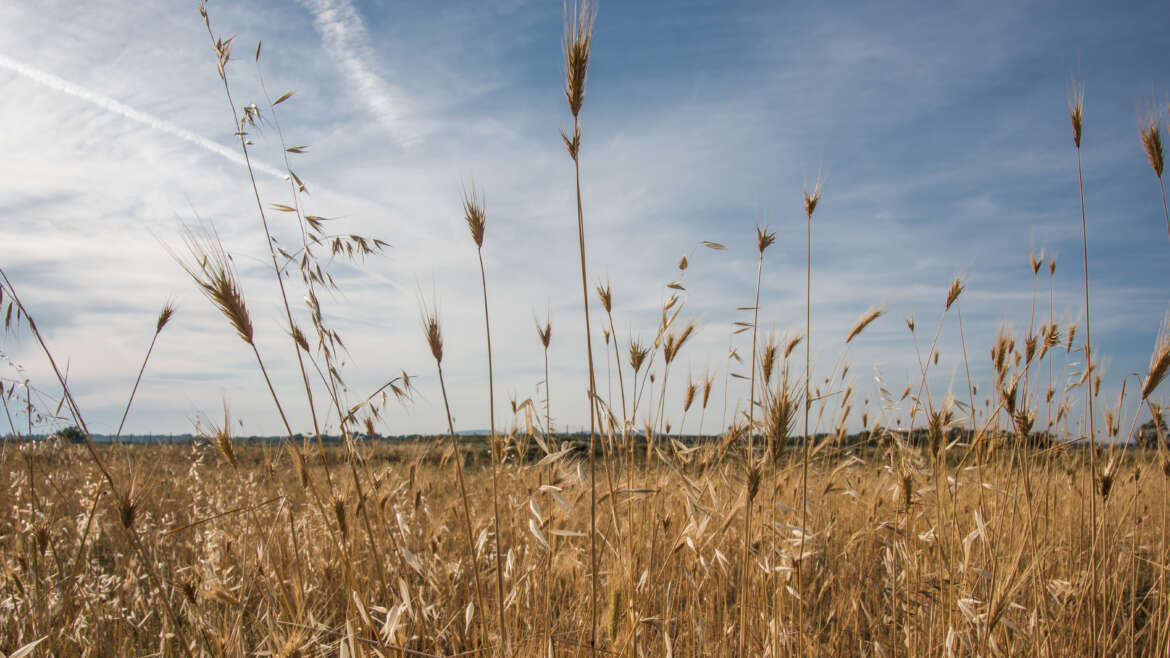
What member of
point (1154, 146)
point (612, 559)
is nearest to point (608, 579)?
point (612, 559)

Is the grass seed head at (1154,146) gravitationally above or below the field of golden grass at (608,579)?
above

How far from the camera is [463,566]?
9.56 ft

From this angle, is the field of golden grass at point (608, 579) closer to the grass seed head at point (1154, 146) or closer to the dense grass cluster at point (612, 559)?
the dense grass cluster at point (612, 559)

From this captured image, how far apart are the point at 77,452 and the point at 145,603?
10.5 ft

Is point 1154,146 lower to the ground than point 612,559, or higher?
higher

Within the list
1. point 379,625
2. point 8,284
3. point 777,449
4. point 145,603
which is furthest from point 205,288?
point 145,603

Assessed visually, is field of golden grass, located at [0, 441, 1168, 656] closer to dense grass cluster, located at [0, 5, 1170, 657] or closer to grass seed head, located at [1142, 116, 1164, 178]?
dense grass cluster, located at [0, 5, 1170, 657]

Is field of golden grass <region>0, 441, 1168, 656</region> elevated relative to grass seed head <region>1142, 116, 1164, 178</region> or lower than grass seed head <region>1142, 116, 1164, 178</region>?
lower

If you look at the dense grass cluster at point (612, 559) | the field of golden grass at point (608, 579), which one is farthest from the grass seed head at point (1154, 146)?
the field of golden grass at point (608, 579)

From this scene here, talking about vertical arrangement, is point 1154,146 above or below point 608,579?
above

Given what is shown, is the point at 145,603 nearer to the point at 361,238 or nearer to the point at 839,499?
the point at 361,238

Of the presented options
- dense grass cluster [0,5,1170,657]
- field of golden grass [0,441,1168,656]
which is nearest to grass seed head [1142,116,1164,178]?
dense grass cluster [0,5,1170,657]

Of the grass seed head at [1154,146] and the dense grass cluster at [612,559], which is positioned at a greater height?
the grass seed head at [1154,146]

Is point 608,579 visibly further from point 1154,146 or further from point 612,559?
point 1154,146
